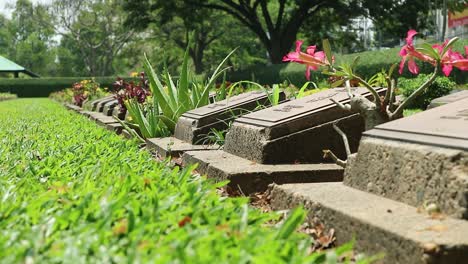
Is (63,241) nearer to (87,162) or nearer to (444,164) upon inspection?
(444,164)

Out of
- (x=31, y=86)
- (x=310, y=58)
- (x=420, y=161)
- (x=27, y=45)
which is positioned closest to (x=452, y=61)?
(x=310, y=58)

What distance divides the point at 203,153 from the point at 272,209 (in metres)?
1.47

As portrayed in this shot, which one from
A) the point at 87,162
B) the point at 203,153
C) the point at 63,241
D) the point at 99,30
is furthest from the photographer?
the point at 99,30

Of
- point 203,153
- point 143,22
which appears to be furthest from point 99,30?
point 203,153

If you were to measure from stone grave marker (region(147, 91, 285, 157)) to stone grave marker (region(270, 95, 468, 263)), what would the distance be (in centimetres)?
221

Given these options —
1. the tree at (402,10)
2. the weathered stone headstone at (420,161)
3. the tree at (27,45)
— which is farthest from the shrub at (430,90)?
the tree at (27,45)

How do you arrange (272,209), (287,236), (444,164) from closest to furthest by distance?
(287,236), (444,164), (272,209)

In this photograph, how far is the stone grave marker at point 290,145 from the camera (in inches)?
148

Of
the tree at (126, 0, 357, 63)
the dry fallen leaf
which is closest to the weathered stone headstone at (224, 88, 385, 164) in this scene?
the dry fallen leaf

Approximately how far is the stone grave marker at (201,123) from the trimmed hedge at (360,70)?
212cm

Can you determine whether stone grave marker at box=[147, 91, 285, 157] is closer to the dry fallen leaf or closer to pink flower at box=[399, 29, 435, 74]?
pink flower at box=[399, 29, 435, 74]

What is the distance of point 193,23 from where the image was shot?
2762 cm

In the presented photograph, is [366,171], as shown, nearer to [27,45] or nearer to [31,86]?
[31,86]

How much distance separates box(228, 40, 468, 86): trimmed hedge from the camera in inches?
550
